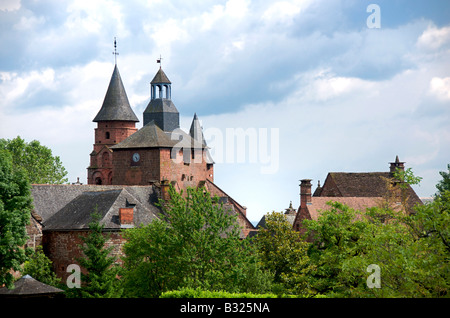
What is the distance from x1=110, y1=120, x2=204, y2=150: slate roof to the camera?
88.8 meters

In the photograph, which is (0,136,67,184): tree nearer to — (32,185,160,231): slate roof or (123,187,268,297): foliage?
(32,185,160,231): slate roof

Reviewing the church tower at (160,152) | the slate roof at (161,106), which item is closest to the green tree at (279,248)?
the church tower at (160,152)

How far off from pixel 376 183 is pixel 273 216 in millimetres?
29804

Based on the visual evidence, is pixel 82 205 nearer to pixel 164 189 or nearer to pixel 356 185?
pixel 164 189

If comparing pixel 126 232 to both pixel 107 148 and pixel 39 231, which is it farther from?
pixel 107 148

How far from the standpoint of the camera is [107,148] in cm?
10112

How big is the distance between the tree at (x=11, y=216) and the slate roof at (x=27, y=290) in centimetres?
59

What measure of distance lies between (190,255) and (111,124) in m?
57.8

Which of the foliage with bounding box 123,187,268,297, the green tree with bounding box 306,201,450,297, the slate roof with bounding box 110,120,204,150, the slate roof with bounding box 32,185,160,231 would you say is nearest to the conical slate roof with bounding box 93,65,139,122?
the slate roof with bounding box 110,120,204,150

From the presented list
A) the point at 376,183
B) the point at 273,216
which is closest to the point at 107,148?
the point at 376,183

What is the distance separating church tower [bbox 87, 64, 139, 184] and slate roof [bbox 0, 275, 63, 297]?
4806cm

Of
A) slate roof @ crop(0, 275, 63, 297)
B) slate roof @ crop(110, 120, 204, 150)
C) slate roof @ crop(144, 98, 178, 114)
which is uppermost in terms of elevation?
slate roof @ crop(144, 98, 178, 114)

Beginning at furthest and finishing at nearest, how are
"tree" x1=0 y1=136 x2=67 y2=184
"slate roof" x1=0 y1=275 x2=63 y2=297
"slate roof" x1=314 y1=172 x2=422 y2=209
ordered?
"tree" x1=0 y1=136 x2=67 y2=184 < "slate roof" x1=314 y1=172 x2=422 y2=209 < "slate roof" x1=0 y1=275 x2=63 y2=297

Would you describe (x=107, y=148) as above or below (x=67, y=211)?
above
